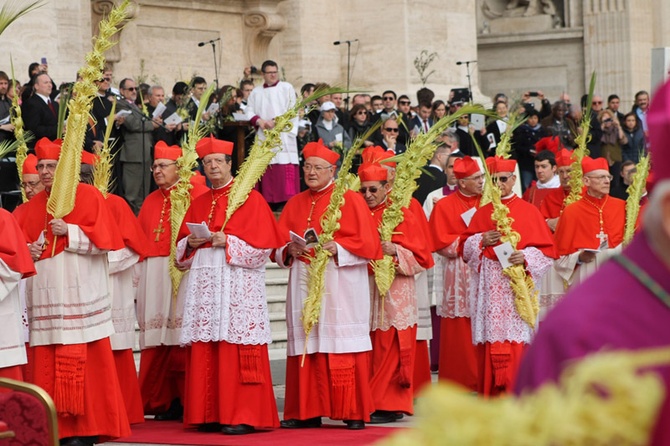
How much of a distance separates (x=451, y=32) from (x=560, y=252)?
1134 centimetres

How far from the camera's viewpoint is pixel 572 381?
5.80 feet

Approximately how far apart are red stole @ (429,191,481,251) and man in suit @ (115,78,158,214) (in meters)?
4.09

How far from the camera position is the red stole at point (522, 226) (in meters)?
11.4

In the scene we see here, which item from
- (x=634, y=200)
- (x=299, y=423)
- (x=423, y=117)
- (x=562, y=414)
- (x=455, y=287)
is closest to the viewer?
(x=562, y=414)

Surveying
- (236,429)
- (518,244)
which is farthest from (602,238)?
(236,429)

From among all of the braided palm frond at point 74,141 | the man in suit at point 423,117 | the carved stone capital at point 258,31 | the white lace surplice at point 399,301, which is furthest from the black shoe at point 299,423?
the carved stone capital at point 258,31

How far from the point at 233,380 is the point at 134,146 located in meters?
5.90

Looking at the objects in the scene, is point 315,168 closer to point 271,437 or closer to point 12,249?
point 271,437

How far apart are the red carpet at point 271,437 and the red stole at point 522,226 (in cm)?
185

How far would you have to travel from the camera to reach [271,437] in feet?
33.2

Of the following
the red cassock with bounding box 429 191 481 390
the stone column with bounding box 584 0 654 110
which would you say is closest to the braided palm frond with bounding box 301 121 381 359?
the red cassock with bounding box 429 191 481 390

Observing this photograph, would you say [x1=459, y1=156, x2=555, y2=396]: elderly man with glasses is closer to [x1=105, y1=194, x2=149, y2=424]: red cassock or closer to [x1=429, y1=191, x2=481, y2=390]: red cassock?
[x1=429, y1=191, x2=481, y2=390]: red cassock

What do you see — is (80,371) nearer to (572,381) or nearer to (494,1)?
(572,381)

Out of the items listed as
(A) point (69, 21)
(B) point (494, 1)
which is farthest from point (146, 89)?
(B) point (494, 1)
